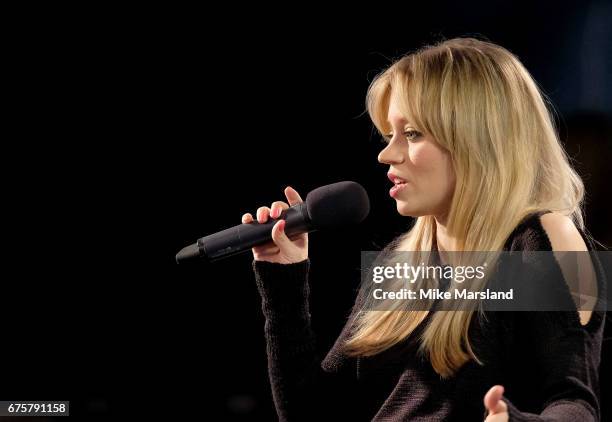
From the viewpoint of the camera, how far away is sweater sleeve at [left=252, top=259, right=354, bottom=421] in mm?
1137

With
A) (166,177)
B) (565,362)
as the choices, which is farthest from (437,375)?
(166,177)

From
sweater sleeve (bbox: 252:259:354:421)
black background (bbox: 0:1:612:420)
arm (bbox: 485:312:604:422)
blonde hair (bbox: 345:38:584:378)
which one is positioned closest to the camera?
arm (bbox: 485:312:604:422)

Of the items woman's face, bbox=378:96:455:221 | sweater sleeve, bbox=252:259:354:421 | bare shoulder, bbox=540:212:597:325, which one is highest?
woman's face, bbox=378:96:455:221

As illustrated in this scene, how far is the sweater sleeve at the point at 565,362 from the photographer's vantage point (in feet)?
2.73

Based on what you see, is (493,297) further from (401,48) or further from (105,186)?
(105,186)

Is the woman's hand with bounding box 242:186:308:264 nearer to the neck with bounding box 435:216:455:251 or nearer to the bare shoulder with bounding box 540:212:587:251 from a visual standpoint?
the neck with bounding box 435:216:455:251

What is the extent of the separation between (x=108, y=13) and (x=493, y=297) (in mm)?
1203

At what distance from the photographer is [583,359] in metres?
0.86

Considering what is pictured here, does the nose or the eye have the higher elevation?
the eye

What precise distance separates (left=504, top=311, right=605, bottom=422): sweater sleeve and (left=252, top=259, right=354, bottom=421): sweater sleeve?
0.36 metres

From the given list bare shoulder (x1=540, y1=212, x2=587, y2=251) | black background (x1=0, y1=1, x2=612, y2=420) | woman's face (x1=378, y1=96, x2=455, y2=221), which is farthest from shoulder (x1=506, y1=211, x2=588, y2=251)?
black background (x1=0, y1=1, x2=612, y2=420)

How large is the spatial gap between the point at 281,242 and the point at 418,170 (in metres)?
0.22

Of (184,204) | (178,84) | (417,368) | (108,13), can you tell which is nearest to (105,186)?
(184,204)

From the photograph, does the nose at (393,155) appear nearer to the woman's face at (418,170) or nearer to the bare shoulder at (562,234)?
the woman's face at (418,170)
